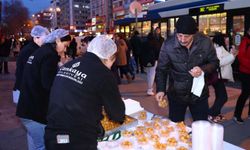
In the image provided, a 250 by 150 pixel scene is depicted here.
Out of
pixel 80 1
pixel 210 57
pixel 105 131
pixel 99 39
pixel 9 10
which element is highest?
Answer: pixel 80 1

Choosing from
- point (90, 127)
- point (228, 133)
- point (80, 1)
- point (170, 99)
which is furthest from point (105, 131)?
point (80, 1)

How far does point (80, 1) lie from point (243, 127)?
164m

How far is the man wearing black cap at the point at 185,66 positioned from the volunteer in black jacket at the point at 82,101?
4.45 ft

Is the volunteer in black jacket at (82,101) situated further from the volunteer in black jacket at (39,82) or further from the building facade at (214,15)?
the building facade at (214,15)

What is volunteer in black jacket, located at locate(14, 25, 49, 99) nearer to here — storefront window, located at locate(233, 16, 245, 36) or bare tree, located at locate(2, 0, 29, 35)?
storefront window, located at locate(233, 16, 245, 36)

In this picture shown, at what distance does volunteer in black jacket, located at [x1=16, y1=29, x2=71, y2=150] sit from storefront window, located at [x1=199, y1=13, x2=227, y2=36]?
8.72 metres

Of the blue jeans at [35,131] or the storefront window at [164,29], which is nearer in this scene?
the blue jeans at [35,131]

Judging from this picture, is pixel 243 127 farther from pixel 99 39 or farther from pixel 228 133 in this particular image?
pixel 99 39

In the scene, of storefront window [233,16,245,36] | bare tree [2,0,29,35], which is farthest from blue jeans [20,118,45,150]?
bare tree [2,0,29,35]

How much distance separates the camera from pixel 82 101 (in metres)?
2.33

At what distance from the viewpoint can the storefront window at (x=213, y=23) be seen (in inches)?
437

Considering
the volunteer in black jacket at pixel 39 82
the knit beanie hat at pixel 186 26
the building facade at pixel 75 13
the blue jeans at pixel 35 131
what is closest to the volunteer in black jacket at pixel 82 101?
the volunteer in black jacket at pixel 39 82

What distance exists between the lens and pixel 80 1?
16362 centimetres

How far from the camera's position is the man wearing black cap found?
11.6 ft
